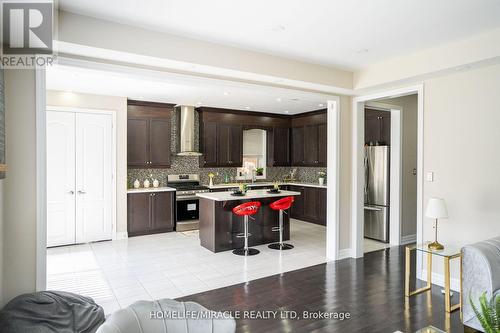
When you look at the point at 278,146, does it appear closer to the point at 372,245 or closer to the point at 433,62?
the point at 372,245

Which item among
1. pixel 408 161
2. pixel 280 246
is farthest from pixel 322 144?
pixel 280 246

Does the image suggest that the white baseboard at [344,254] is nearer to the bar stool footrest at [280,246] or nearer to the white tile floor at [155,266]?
the white tile floor at [155,266]

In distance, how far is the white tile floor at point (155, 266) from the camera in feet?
12.8

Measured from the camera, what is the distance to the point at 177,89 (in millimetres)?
5699

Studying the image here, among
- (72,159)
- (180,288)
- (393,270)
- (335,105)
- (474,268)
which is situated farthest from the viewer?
(72,159)

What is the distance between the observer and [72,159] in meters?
5.89

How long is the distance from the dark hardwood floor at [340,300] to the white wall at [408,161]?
1676 millimetres

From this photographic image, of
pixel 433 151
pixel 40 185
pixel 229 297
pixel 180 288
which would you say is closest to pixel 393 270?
pixel 433 151

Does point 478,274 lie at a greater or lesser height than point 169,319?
lesser

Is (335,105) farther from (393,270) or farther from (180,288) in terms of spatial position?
(180,288)

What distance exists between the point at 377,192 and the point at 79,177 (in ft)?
18.4

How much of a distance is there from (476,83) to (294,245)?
3717 millimetres

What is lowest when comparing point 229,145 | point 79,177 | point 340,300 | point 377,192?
point 340,300

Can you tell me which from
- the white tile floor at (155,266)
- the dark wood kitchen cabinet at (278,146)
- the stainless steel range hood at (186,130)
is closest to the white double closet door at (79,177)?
the white tile floor at (155,266)
